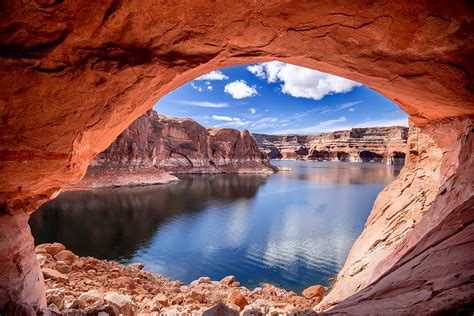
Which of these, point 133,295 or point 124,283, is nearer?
point 133,295

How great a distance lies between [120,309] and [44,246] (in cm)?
868

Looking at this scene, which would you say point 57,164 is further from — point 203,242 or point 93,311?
point 203,242

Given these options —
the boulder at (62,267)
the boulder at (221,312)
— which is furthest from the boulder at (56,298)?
the boulder at (62,267)

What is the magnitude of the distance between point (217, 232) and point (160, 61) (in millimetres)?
18914

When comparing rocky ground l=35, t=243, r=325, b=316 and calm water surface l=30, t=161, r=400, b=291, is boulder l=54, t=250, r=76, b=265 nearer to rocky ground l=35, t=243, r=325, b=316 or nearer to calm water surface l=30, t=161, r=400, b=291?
rocky ground l=35, t=243, r=325, b=316

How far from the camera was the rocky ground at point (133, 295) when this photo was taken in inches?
205

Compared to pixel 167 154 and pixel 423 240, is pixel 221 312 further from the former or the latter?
pixel 167 154

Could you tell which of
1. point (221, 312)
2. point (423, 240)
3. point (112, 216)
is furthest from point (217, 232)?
point (423, 240)

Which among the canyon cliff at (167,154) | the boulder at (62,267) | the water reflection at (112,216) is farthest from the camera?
the canyon cliff at (167,154)

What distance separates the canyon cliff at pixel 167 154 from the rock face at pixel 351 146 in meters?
67.5

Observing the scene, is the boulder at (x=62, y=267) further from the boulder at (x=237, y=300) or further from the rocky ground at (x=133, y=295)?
the boulder at (x=237, y=300)

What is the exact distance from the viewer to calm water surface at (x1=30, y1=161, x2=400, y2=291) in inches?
561

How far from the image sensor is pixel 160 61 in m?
3.49

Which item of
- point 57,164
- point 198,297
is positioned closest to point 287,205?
point 198,297
